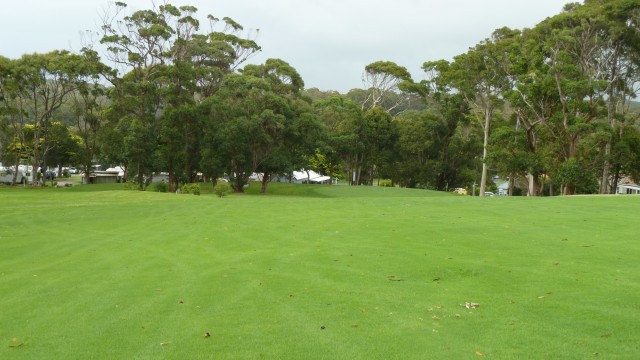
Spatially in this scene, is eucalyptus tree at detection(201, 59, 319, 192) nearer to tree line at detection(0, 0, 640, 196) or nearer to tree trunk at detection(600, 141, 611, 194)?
tree line at detection(0, 0, 640, 196)

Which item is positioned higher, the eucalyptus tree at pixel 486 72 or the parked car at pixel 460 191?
the eucalyptus tree at pixel 486 72

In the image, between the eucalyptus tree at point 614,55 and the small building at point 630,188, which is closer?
the eucalyptus tree at point 614,55

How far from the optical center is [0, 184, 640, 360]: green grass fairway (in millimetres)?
5883

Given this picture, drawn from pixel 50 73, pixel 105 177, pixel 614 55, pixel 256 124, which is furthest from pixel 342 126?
pixel 105 177

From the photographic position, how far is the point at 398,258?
1041cm

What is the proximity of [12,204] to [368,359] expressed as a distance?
26.0 metres

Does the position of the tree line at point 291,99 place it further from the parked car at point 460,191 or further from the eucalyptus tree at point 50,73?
the parked car at point 460,191

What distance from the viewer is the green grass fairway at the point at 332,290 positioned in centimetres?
588

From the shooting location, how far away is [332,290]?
8.16 m

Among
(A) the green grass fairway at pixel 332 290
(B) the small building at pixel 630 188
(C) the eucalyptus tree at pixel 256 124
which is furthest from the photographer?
(B) the small building at pixel 630 188

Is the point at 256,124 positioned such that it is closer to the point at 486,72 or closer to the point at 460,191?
the point at 486,72

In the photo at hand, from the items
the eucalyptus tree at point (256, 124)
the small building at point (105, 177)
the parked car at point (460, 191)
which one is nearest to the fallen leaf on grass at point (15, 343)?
the eucalyptus tree at point (256, 124)

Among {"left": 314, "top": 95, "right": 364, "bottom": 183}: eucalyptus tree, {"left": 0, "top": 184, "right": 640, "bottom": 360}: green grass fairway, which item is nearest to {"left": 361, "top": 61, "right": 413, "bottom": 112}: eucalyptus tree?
{"left": 314, "top": 95, "right": 364, "bottom": 183}: eucalyptus tree

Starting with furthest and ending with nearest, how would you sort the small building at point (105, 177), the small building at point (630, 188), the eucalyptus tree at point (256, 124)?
the small building at point (105, 177)
the small building at point (630, 188)
the eucalyptus tree at point (256, 124)
